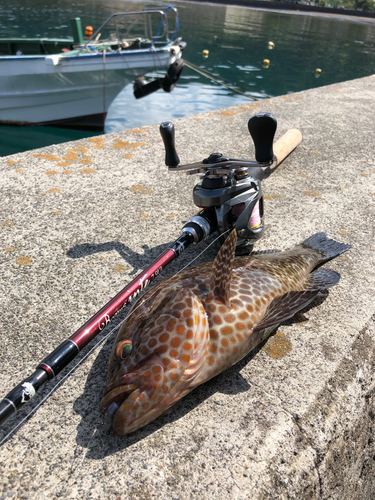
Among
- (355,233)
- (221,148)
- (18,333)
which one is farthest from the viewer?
(221,148)

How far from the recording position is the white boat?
32.9 feet

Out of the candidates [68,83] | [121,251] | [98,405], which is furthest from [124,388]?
[68,83]

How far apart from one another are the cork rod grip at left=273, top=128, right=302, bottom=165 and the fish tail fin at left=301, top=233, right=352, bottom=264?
1.39m

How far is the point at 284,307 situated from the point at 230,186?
830 mm

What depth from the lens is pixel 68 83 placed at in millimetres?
10656

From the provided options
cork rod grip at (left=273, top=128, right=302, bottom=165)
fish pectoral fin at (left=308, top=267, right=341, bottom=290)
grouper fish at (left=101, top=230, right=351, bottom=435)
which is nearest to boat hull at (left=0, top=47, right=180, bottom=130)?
cork rod grip at (left=273, top=128, right=302, bottom=165)

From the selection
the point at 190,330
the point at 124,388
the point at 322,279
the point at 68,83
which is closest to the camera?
the point at 124,388

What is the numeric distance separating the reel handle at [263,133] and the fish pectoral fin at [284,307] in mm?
820

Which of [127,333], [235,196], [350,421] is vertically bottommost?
[350,421]

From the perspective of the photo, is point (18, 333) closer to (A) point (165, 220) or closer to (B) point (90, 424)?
(B) point (90, 424)

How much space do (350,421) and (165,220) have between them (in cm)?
192

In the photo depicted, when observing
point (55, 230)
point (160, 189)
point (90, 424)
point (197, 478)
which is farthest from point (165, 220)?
point (197, 478)

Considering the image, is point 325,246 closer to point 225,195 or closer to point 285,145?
point 225,195

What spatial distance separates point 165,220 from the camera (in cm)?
322
